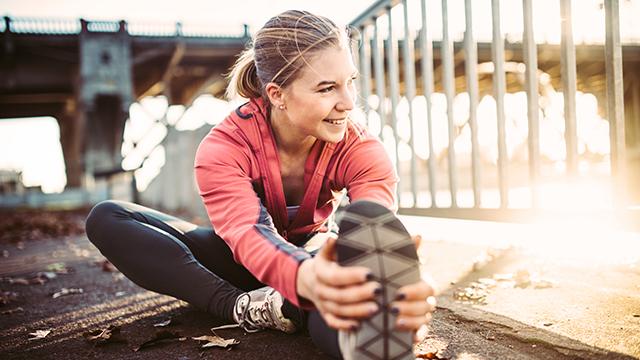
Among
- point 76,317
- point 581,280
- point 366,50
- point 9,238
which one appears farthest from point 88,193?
point 581,280

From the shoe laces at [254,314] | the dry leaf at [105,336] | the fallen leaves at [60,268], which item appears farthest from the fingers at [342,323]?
the fallen leaves at [60,268]

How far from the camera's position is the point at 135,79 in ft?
53.5

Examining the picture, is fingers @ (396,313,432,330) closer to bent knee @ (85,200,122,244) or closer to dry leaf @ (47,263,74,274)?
bent knee @ (85,200,122,244)

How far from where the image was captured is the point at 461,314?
64.6 inches

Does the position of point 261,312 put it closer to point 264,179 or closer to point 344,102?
point 264,179

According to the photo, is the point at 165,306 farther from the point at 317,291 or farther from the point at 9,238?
the point at 9,238

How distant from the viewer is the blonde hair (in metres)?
1.46

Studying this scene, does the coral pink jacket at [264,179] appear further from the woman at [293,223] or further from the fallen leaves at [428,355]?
the fallen leaves at [428,355]

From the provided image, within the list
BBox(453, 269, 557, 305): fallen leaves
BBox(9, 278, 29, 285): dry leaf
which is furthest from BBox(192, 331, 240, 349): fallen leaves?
BBox(9, 278, 29, 285): dry leaf

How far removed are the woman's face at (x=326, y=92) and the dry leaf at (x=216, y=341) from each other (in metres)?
0.63

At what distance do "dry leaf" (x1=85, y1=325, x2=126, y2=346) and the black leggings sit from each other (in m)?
0.17

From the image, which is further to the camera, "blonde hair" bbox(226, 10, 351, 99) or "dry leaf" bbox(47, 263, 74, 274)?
"dry leaf" bbox(47, 263, 74, 274)

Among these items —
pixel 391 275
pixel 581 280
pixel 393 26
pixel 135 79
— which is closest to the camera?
pixel 391 275

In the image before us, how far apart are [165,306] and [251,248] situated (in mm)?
997
